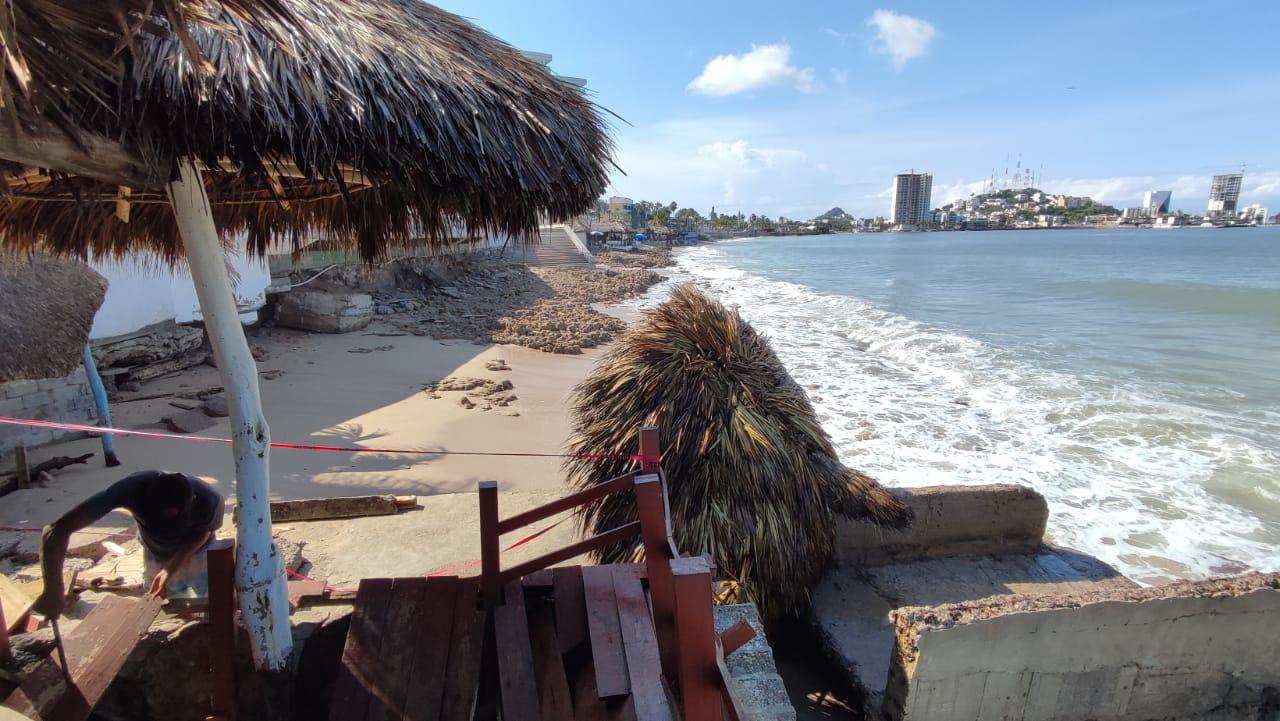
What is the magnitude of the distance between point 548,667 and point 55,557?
192cm

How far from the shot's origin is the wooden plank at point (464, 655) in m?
2.24

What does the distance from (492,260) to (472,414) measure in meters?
20.9

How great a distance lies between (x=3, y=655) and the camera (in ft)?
7.78

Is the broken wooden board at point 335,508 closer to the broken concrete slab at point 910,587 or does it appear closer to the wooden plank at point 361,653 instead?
the wooden plank at point 361,653

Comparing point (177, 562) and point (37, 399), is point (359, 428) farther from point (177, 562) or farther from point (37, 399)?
point (177, 562)

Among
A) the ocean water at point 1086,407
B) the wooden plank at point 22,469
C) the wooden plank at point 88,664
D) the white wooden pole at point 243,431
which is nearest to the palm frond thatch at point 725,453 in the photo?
the white wooden pole at point 243,431

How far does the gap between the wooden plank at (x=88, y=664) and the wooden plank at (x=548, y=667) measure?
1566mm

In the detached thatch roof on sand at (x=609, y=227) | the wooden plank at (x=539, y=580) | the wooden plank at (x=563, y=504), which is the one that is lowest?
the wooden plank at (x=539, y=580)

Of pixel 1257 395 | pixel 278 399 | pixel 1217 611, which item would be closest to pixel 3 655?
pixel 1217 611

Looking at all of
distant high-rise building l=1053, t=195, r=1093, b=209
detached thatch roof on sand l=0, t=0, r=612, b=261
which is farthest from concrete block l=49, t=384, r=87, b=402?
distant high-rise building l=1053, t=195, r=1093, b=209

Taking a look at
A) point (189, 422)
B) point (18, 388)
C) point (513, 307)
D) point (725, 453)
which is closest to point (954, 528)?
point (725, 453)

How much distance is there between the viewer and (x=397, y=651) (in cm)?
239

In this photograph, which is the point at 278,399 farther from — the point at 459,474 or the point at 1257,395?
the point at 1257,395

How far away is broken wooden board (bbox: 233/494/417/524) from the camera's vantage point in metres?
4.91
